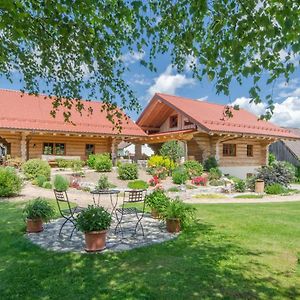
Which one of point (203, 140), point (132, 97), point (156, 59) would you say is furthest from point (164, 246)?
point (203, 140)

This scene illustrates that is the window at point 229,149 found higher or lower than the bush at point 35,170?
higher

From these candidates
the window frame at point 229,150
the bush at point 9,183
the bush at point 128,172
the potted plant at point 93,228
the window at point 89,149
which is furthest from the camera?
the window at point 89,149

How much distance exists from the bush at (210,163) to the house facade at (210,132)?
0.73m

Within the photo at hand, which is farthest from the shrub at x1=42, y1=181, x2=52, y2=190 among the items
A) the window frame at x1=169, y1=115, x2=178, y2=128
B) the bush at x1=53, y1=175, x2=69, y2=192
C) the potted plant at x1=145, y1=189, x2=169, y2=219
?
the window frame at x1=169, y1=115, x2=178, y2=128

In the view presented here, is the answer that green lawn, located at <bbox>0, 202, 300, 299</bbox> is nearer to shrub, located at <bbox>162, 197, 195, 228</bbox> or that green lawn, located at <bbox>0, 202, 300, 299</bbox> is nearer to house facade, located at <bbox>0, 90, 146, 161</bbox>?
shrub, located at <bbox>162, 197, 195, 228</bbox>

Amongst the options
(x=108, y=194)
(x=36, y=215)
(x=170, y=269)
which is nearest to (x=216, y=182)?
(x=108, y=194)

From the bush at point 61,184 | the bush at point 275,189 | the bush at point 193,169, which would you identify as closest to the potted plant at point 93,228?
the bush at point 61,184

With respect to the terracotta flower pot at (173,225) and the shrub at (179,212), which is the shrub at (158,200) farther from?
the terracotta flower pot at (173,225)

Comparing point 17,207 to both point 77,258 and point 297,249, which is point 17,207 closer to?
point 77,258

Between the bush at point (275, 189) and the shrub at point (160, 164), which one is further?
the shrub at point (160, 164)

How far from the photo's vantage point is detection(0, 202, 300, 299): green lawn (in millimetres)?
3900

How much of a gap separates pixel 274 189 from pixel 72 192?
9.13 meters

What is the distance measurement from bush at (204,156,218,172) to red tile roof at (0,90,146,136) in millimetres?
6045

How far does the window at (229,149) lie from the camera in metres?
21.9
